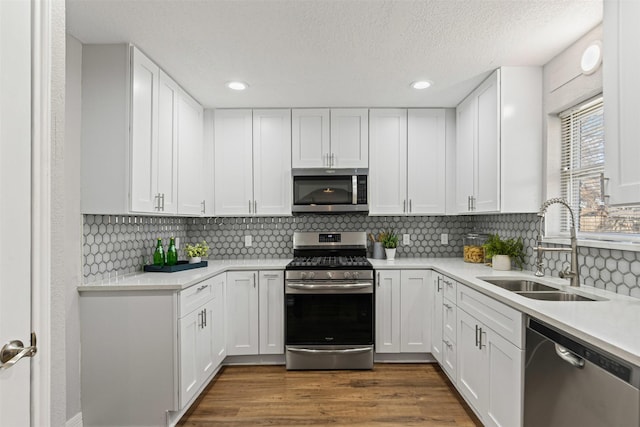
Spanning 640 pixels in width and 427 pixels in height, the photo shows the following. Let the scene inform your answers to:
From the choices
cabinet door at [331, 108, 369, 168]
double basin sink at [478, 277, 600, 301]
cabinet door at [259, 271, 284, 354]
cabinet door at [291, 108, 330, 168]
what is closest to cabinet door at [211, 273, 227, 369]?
cabinet door at [259, 271, 284, 354]

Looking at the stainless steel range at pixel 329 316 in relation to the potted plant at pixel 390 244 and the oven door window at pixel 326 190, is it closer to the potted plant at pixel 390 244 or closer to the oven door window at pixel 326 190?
the potted plant at pixel 390 244

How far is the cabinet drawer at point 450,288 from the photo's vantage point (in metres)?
2.59

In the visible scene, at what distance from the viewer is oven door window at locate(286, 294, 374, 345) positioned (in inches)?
119

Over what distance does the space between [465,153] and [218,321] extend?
2.62 meters

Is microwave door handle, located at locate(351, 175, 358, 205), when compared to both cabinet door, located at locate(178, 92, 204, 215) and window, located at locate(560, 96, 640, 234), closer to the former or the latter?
cabinet door, located at locate(178, 92, 204, 215)

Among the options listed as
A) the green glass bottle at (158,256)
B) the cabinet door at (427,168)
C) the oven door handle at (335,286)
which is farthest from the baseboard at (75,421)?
the cabinet door at (427,168)

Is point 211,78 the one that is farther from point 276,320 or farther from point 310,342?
point 310,342

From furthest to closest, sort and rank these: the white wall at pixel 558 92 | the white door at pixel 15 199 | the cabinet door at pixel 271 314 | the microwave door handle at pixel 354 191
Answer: the microwave door handle at pixel 354 191 → the cabinet door at pixel 271 314 → the white wall at pixel 558 92 → the white door at pixel 15 199

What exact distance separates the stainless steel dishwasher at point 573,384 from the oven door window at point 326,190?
2007 millimetres

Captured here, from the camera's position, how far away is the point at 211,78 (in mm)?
2660

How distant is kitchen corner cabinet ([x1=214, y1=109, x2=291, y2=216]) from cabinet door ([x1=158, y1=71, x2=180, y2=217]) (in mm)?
688

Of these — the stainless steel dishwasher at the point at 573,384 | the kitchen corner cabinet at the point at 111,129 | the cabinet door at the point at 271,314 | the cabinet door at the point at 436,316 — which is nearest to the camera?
the stainless steel dishwasher at the point at 573,384

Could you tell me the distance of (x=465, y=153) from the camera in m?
3.15

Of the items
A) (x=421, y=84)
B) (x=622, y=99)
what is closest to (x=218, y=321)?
(x=421, y=84)
